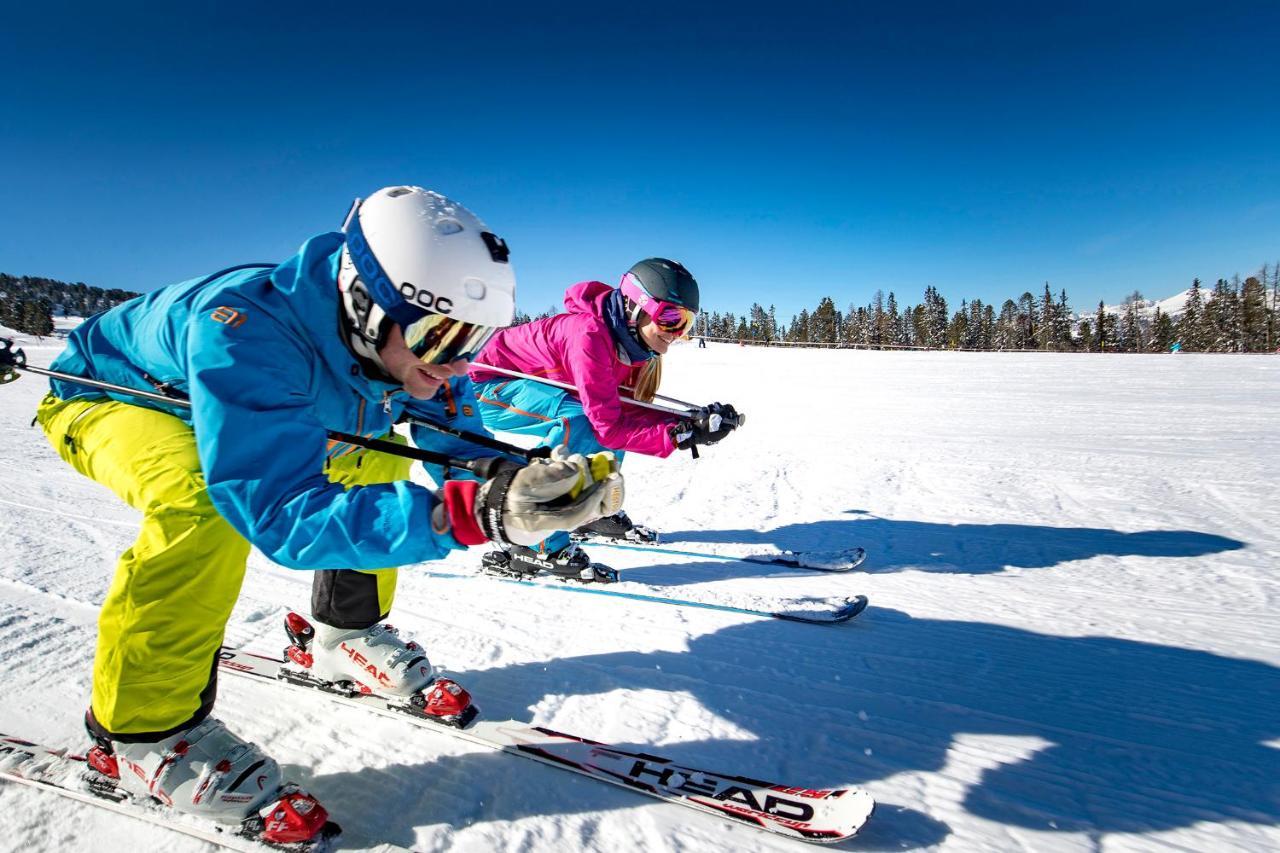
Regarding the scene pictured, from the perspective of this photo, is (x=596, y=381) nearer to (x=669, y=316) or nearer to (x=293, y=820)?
(x=669, y=316)

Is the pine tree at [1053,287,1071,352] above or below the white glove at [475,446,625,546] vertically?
above

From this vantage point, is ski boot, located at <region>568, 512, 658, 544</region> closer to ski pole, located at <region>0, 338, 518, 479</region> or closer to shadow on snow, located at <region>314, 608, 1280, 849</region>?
shadow on snow, located at <region>314, 608, 1280, 849</region>

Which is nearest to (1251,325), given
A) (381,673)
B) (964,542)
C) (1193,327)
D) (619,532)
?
(1193,327)

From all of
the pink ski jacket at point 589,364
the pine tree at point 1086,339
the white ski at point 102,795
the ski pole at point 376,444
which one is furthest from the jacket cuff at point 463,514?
the pine tree at point 1086,339

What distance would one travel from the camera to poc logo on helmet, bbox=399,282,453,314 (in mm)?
1903

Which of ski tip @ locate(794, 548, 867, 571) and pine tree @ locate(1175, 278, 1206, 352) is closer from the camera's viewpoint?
ski tip @ locate(794, 548, 867, 571)

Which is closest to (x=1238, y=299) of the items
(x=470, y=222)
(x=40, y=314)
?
(x=470, y=222)

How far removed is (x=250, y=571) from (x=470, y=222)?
3.11 meters

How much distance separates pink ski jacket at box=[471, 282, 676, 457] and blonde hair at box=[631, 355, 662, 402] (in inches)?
2.8

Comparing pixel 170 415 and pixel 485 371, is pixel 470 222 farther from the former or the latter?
pixel 485 371

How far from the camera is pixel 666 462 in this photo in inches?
317

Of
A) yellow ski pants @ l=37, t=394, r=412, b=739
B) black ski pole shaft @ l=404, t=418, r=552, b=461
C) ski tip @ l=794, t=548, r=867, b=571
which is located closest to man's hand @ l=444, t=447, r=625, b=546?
yellow ski pants @ l=37, t=394, r=412, b=739

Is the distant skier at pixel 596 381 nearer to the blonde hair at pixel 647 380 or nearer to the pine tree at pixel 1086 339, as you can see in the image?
the blonde hair at pixel 647 380

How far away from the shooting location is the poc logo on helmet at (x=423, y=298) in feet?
6.24
